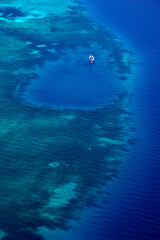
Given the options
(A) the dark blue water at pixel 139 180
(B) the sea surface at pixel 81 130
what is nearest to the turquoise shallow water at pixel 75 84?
(B) the sea surface at pixel 81 130

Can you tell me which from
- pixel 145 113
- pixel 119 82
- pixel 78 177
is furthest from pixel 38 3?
pixel 78 177

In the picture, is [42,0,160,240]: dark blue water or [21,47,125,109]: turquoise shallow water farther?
[21,47,125,109]: turquoise shallow water

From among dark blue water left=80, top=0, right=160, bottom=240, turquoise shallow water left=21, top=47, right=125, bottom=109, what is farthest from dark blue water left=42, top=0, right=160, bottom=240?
turquoise shallow water left=21, top=47, right=125, bottom=109

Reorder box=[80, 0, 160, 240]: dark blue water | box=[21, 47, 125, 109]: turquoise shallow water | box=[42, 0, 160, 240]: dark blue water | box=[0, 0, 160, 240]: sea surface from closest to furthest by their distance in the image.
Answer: box=[42, 0, 160, 240]: dark blue water < box=[80, 0, 160, 240]: dark blue water < box=[0, 0, 160, 240]: sea surface < box=[21, 47, 125, 109]: turquoise shallow water

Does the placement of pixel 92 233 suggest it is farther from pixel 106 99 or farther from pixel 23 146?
pixel 106 99

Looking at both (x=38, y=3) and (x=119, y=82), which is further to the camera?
(x=38, y=3)

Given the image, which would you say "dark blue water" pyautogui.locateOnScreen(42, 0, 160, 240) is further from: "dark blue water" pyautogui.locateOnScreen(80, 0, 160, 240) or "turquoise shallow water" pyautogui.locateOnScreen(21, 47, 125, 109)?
"turquoise shallow water" pyautogui.locateOnScreen(21, 47, 125, 109)
